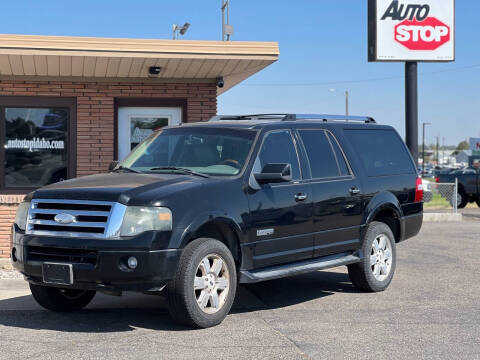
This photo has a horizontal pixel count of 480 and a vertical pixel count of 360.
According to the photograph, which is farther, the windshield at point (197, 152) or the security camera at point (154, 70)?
the security camera at point (154, 70)

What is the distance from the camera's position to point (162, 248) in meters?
6.36

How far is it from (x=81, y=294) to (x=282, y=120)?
9.30 feet

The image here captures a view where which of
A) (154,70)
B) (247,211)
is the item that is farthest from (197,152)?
(154,70)

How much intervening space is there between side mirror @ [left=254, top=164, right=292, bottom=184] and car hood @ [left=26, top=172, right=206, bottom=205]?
615 millimetres

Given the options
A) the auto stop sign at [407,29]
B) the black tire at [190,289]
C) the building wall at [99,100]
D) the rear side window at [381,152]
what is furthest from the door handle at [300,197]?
the auto stop sign at [407,29]

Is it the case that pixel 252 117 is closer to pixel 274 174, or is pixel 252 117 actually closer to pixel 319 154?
pixel 319 154

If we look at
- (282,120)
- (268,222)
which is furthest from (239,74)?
(268,222)

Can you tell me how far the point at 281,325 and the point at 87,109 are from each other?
767 centimetres

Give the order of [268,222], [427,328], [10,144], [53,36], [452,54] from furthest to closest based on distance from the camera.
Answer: [452,54], [10,144], [53,36], [268,222], [427,328]

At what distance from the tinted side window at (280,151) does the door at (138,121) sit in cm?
607

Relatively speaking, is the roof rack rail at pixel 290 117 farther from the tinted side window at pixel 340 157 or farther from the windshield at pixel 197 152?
the windshield at pixel 197 152

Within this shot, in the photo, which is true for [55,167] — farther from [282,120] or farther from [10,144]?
[282,120]

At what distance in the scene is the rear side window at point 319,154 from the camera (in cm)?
827

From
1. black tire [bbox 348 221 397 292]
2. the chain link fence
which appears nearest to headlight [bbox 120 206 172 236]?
Result: black tire [bbox 348 221 397 292]
